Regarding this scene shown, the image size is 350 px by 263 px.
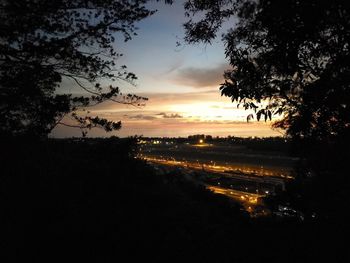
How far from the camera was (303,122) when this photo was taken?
581cm

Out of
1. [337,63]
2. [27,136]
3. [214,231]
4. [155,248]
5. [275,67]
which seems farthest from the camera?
[214,231]

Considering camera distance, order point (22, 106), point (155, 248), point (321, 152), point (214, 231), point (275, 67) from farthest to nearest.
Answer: point (214, 231) → point (155, 248) → point (22, 106) → point (321, 152) → point (275, 67)

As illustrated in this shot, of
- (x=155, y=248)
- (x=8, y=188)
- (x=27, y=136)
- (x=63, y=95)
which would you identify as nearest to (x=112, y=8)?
(x=63, y=95)

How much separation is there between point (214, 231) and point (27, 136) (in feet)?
27.3

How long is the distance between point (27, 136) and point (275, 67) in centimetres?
625

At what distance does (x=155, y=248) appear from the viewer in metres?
10.1

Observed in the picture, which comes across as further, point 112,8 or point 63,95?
point 63,95

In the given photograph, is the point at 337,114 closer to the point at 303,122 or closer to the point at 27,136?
the point at 303,122

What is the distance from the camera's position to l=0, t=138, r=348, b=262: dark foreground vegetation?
327 inches

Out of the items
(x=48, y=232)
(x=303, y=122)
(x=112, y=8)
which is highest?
(x=112, y=8)

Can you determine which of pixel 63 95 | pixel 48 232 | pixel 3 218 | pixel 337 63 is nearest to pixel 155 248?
pixel 48 232

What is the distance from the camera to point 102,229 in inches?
382

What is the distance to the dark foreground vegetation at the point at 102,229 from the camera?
8305 mm

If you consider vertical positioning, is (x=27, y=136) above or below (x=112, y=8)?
below
